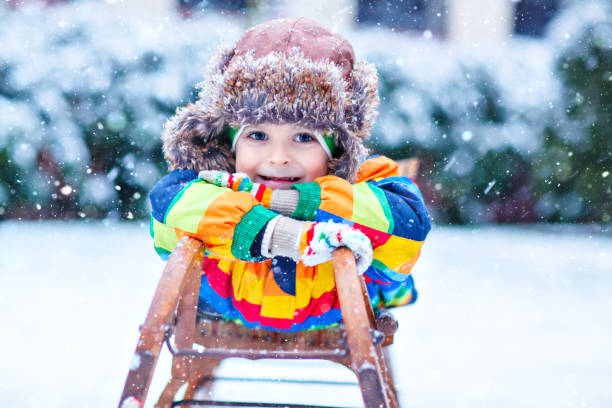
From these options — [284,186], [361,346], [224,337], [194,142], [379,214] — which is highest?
[194,142]

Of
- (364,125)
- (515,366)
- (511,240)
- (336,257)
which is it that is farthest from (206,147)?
(511,240)

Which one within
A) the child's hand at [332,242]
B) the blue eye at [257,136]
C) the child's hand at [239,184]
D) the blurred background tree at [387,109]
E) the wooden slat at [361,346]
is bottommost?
the wooden slat at [361,346]

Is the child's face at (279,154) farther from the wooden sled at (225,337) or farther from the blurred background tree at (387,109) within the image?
the blurred background tree at (387,109)

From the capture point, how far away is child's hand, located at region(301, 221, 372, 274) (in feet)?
2.69

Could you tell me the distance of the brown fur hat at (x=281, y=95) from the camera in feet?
3.37

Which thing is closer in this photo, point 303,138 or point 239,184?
point 239,184

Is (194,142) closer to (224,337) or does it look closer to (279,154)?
(279,154)

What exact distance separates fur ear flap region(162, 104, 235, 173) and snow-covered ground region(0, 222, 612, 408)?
0.62 m

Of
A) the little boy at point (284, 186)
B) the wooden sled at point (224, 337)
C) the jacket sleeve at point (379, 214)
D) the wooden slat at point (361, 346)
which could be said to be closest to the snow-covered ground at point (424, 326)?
the wooden sled at point (224, 337)

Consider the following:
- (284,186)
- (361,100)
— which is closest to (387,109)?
(361,100)

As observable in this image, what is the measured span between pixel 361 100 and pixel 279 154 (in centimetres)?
22

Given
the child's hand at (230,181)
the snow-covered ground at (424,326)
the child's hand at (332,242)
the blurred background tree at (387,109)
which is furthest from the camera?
the blurred background tree at (387,109)

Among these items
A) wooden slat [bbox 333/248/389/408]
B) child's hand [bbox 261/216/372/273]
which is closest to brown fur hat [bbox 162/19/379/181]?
child's hand [bbox 261/216/372/273]

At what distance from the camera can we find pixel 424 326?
188 cm
